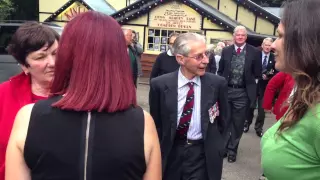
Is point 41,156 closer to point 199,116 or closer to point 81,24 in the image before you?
point 81,24

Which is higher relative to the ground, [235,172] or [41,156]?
[41,156]

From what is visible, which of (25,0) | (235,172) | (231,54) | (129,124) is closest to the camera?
(129,124)

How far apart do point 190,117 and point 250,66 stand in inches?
115

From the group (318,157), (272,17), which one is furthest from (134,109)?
(272,17)

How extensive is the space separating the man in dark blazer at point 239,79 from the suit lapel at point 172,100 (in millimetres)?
2711

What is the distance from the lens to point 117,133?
1.48 m

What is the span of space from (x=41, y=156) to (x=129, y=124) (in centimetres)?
36

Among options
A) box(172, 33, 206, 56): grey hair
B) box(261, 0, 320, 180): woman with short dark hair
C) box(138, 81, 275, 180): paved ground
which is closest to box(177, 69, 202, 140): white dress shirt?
box(172, 33, 206, 56): grey hair

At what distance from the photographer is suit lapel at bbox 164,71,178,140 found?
294 centimetres

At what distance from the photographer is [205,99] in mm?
2967

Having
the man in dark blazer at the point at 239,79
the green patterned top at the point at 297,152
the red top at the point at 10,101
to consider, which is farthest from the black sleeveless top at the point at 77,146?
the man in dark blazer at the point at 239,79

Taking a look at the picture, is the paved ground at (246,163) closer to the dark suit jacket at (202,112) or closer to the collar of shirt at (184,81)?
the dark suit jacket at (202,112)

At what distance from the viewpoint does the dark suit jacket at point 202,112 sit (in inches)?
116

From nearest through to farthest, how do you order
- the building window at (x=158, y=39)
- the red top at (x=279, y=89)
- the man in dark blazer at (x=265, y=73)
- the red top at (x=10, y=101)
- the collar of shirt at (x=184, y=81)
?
the red top at (x=10, y=101) → the collar of shirt at (x=184, y=81) → the red top at (x=279, y=89) → the man in dark blazer at (x=265, y=73) → the building window at (x=158, y=39)
